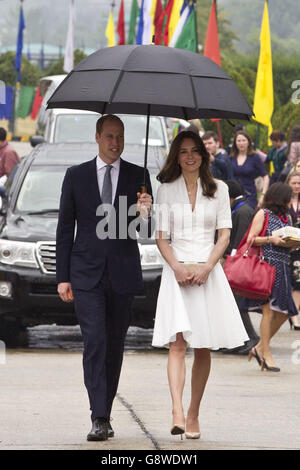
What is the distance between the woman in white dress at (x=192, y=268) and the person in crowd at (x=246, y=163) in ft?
30.9

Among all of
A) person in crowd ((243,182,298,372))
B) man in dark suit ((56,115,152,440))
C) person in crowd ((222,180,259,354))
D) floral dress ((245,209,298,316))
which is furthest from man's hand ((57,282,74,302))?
person in crowd ((222,180,259,354))

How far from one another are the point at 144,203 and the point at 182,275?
0.48 meters

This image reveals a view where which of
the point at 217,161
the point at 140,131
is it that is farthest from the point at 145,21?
the point at 217,161

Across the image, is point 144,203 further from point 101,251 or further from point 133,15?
point 133,15

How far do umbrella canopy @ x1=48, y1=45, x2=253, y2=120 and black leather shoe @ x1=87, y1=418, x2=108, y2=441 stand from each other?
1841mm

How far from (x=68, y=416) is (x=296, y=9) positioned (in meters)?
167

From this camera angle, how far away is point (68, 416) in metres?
8.05

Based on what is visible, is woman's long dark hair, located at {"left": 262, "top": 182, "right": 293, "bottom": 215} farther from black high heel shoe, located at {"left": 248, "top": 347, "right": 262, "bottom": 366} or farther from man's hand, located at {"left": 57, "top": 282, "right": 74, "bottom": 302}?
man's hand, located at {"left": 57, "top": 282, "right": 74, "bottom": 302}

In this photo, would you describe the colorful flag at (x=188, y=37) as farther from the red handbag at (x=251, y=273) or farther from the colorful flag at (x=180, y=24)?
the red handbag at (x=251, y=273)

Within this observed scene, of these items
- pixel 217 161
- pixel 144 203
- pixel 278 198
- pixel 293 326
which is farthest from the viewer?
pixel 217 161

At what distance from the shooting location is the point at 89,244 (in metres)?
7.14

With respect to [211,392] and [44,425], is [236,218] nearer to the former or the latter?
[211,392]

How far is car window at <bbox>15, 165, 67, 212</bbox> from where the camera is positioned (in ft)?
40.2

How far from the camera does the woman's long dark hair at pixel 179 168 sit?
7.27 meters
